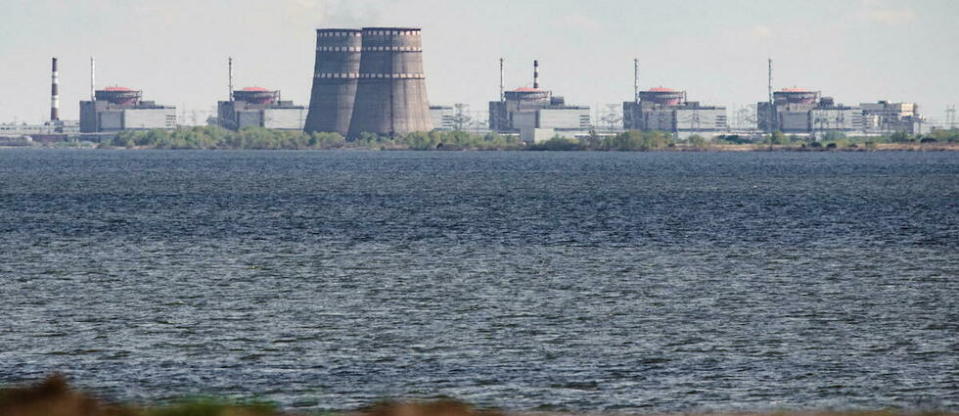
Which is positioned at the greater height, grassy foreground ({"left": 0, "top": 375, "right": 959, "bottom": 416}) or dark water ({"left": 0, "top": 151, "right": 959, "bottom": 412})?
grassy foreground ({"left": 0, "top": 375, "right": 959, "bottom": 416})

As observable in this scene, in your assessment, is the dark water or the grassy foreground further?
the dark water

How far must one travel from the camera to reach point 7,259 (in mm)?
52375

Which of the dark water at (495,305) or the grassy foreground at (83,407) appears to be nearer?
the grassy foreground at (83,407)

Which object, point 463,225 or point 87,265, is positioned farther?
point 463,225

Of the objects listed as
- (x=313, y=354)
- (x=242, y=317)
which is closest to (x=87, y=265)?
(x=242, y=317)

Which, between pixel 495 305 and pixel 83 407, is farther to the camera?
pixel 495 305

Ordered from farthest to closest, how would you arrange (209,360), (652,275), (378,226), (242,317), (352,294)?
(378,226) → (652,275) → (352,294) → (242,317) → (209,360)

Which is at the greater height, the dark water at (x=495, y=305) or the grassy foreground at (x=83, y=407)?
the grassy foreground at (x=83, y=407)

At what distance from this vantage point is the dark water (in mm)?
26625

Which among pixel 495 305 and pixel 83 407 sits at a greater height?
pixel 83 407

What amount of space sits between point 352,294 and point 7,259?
1643cm

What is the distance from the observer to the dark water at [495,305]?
26.6m

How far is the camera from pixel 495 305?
3878cm

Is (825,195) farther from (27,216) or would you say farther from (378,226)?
(27,216)
